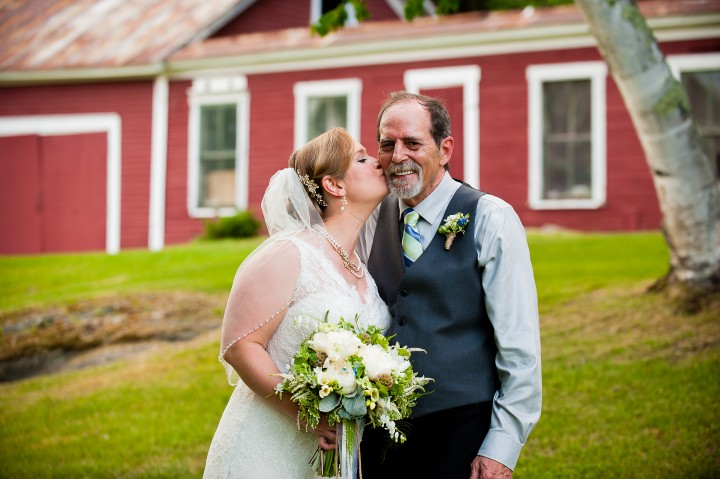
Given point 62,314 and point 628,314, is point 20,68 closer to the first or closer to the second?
point 62,314

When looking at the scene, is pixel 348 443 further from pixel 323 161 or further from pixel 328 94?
pixel 328 94

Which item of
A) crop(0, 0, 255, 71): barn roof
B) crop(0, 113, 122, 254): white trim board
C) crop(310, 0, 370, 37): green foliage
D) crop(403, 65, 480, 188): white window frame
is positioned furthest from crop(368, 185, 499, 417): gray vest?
crop(0, 113, 122, 254): white trim board

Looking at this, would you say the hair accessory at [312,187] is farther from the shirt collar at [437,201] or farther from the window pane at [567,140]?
the window pane at [567,140]

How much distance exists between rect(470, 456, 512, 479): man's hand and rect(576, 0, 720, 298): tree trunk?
5.51 meters

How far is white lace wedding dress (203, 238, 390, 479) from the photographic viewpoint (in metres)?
3.57

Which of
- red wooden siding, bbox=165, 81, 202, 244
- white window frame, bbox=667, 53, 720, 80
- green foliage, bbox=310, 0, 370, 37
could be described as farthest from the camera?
red wooden siding, bbox=165, 81, 202, 244

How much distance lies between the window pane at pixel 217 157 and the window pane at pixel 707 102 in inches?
349

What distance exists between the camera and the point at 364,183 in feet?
12.5

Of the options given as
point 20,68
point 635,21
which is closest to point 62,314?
point 635,21

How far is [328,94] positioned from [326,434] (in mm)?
13856

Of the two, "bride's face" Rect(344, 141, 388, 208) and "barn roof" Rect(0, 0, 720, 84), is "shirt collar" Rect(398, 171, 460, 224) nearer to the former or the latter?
"bride's face" Rect(344, 141, 388, 208)

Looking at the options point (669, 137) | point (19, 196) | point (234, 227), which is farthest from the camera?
point (19, 196)

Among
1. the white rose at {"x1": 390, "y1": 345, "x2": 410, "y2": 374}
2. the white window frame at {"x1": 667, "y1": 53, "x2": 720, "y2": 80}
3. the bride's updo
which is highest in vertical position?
the white window frame at {"x1": 667, "y1": 53, "x2": 720, "y2": 80}

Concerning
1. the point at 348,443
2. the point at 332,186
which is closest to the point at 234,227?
the point at 332,186
